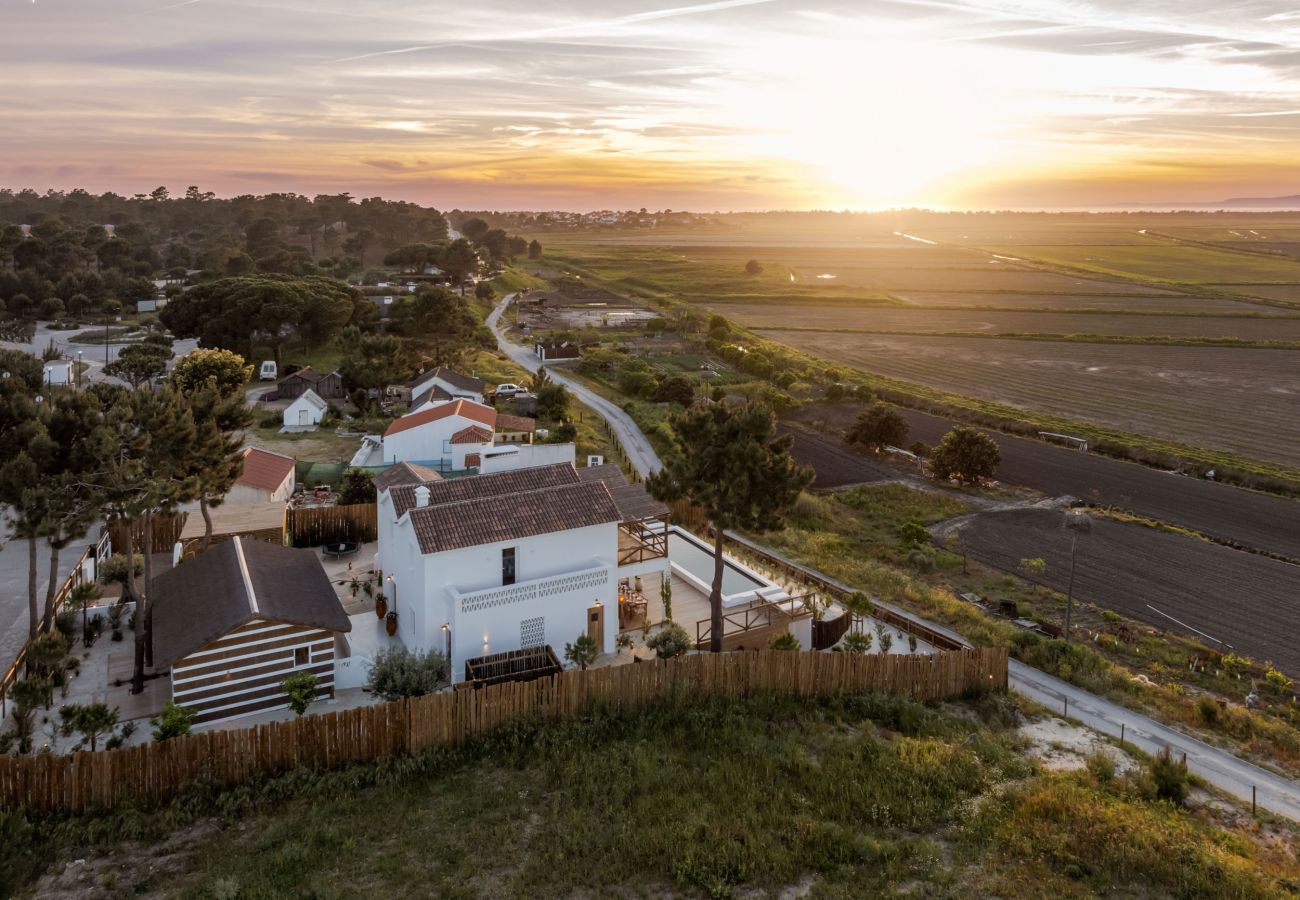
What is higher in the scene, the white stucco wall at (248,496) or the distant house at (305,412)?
the distant house at (305,412)

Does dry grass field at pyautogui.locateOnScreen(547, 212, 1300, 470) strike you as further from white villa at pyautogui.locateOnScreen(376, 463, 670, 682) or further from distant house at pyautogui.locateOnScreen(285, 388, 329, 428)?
distant house at pyautogui.locateOnScreen(285, 388, 329, 428)

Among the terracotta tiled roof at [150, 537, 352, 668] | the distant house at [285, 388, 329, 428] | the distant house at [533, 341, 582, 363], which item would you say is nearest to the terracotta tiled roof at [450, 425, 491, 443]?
the distant house at [285, 388, 329, 428]

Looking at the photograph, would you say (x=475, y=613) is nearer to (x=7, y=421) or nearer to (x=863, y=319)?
(x=7, y=421)

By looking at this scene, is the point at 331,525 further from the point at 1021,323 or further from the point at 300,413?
the point at 1021,323

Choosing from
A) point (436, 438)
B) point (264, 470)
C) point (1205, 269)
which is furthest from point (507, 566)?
point (1205, 269)

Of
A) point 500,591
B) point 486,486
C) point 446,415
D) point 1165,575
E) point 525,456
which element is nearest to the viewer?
point 500,591

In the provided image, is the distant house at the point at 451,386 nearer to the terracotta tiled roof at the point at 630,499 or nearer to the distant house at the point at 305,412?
the distant house at the point at 305,412

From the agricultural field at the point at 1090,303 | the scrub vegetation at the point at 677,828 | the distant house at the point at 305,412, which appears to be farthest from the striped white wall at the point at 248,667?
the agricultural field at the point at 1090,303
